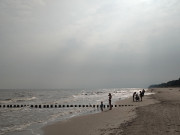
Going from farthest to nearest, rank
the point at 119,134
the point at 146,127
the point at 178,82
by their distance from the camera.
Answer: the point at 178,82 < the point at 146,127 < the point at 119,134

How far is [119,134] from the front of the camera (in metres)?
12.5

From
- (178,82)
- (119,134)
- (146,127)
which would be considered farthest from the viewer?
(178,82)

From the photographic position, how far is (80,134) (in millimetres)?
14219

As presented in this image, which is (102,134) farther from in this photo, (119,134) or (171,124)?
(171,124)

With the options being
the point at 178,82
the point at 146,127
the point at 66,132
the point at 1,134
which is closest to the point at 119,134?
the point at 146,127

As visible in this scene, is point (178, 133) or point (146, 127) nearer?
point (178, 133)

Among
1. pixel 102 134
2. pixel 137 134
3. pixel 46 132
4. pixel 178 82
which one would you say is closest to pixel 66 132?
pixel 46 132

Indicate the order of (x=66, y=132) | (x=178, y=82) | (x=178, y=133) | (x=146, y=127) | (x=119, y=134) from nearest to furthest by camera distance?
(x=178, y=133) < (x=119, y=134) < (x=146, y=127) < (x=66, y=132) < (x=178, y=82)

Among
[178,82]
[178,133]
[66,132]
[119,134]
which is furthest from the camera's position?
[178,82]

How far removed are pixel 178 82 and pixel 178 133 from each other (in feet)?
425

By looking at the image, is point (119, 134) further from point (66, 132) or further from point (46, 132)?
point (46, 132)

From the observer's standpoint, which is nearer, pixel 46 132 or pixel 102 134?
pixel 102 134

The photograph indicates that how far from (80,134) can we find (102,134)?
1.65 m

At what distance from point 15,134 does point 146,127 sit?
27.3 ft
